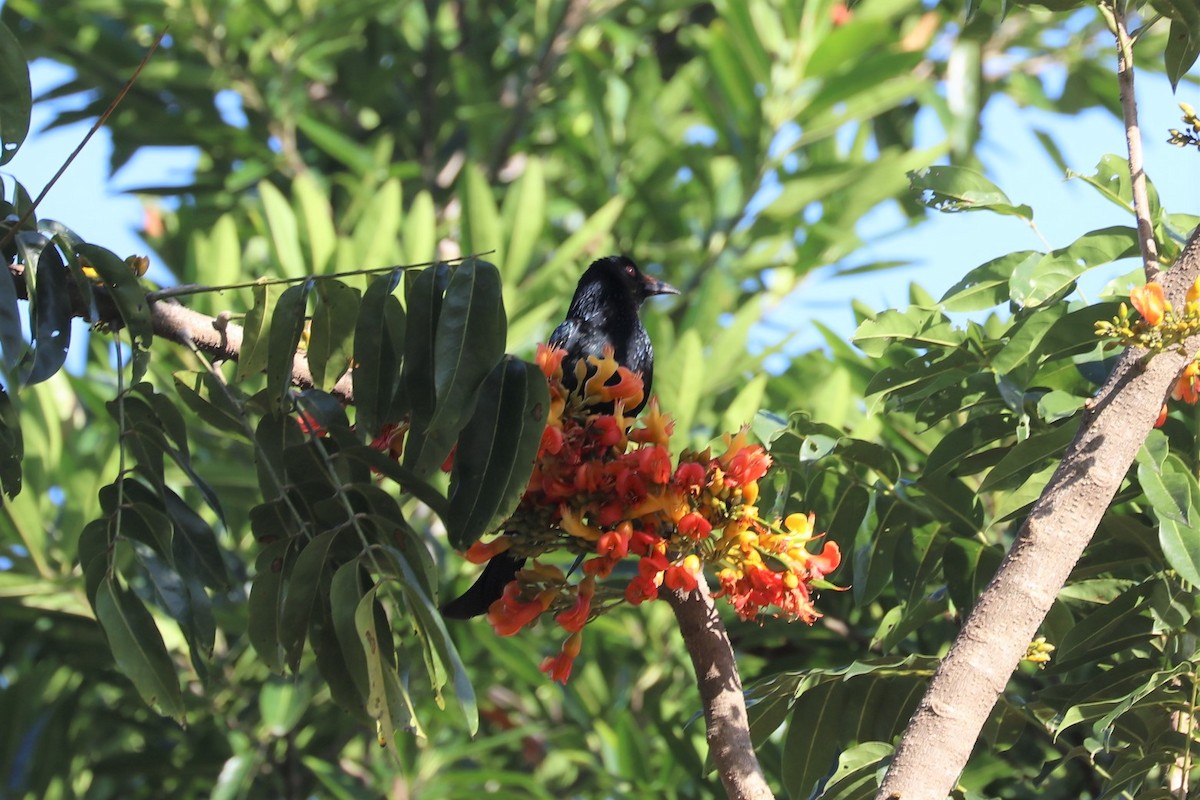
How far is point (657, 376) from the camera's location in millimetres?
3715

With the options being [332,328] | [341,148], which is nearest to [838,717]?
[332,328]

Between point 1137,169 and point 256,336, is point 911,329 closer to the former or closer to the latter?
point 1137,169

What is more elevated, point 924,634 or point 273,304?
point 273,304

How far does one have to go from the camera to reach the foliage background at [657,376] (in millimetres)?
1964

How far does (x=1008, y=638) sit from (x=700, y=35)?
3.77m

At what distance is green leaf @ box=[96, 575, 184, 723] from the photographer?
1724 mm

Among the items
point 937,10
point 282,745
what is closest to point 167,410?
point 282,745

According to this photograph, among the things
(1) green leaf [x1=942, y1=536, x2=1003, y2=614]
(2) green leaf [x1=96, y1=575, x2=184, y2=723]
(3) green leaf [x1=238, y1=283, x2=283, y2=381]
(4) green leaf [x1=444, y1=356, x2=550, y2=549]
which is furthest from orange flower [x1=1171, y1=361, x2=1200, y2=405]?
(2) green leaf [x1=96, y1=575, x2=184, y2=723]

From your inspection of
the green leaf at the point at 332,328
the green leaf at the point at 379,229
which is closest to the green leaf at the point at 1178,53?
the green leaf at the point at 332,328

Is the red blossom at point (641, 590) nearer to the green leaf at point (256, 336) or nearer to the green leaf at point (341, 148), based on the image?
the green leaf at point (256, 336)

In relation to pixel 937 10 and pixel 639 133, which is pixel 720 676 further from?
pixel 937 10

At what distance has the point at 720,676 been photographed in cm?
170

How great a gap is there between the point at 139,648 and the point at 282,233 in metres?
2.55

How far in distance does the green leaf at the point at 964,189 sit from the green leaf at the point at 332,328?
89 centimetres
